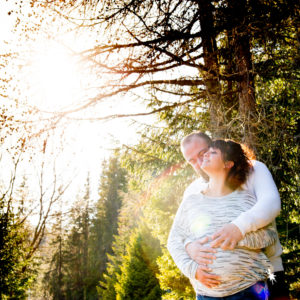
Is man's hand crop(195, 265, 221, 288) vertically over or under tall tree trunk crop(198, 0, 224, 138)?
under

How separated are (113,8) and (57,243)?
32435mm

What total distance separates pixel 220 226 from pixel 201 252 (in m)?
0.19

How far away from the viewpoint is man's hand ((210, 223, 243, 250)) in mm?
1476

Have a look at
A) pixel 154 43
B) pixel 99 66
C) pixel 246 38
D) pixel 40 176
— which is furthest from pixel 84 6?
pixel 40 176

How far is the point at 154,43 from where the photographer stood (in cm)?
360

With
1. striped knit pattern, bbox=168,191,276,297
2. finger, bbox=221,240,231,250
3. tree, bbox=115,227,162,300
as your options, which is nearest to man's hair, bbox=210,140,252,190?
striped knit pattern, bbox=168,191,276,297

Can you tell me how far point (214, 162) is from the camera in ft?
6.09

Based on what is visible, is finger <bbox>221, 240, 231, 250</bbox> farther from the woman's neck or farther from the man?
the woman's neck

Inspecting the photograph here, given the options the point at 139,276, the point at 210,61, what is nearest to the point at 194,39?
the point at 210,61

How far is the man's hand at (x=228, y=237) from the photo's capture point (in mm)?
1476

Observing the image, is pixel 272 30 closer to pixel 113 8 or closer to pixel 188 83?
pixel 188 83

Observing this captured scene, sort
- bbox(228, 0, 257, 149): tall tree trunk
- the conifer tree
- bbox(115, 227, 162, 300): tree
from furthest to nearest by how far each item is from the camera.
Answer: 1. the conifer tree
2. bbox(115, 227, 162, 300): tree
3. bbox(228, 0, 257, 149): tall tree trunk

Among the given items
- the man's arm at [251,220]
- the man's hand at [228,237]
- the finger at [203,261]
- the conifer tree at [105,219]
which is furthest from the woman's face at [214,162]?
the conifer tree at [105,219]

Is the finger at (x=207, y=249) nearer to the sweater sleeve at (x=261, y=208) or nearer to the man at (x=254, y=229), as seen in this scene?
the man at (x=254, y=229)
